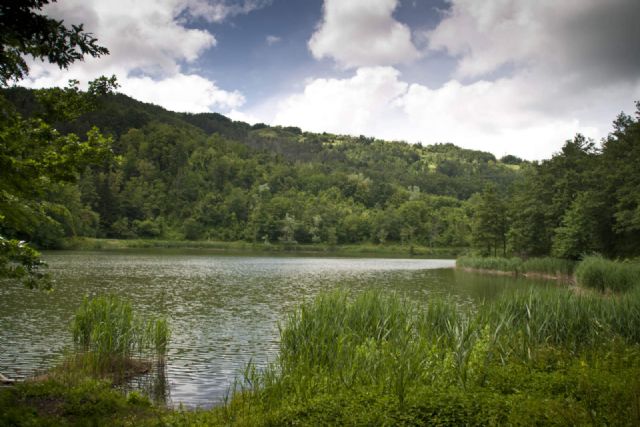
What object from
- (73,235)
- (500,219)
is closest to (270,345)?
(500,219)

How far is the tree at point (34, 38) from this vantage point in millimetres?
7391

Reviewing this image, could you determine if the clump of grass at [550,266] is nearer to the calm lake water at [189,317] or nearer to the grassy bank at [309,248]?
the calm lake water at [189,317]

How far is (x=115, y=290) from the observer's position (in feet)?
103

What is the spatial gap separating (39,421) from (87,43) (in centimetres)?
649

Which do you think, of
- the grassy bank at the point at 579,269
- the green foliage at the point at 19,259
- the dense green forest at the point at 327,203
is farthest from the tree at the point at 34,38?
the dense green forest at the point at 327,203

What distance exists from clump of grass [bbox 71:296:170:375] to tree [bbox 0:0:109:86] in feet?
25.4

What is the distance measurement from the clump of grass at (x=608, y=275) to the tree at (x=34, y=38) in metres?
28.9

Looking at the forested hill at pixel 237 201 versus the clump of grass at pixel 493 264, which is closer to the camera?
the clump of grass at pixel 493 264

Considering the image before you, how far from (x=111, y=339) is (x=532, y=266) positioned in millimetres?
46771

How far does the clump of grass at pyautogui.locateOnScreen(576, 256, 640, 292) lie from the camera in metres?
27.5

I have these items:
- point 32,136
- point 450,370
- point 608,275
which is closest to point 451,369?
point 450,370

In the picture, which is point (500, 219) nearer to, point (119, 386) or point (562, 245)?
point (562, 245)

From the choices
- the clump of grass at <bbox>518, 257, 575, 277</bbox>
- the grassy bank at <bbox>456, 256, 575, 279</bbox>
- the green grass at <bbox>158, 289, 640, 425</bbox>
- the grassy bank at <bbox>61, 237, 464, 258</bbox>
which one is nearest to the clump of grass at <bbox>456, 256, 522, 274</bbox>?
the grassy bank at <bbox>456, 256, 575, 279</bbox>

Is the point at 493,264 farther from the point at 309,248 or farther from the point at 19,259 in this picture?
the point at 309,248
